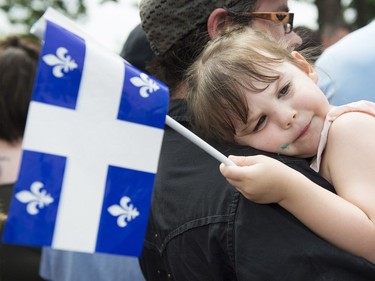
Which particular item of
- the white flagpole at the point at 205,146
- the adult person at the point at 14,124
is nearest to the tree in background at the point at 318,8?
the adult person at the point at 14,124

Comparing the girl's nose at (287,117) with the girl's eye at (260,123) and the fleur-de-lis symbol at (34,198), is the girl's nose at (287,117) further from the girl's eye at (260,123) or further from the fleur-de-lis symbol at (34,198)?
the fleur-de-lis symbol at (34,198)

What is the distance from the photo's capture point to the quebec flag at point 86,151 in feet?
5.56

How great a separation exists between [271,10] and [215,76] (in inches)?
21.4

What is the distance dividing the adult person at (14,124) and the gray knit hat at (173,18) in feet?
4.24

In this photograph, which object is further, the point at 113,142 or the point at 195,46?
the point at 195,46

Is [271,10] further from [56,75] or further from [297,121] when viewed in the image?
[56,75]

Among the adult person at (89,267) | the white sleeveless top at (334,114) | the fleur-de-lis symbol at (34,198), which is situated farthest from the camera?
the adult person at (89,267)

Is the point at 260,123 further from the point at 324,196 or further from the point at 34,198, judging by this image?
the point at 34,198

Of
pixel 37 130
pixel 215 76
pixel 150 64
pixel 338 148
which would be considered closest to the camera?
pixel 37 130

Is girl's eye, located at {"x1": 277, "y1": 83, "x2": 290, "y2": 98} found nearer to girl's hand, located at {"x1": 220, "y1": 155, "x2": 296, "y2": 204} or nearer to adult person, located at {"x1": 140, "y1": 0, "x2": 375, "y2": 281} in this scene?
adult person, located at {"x1": 140, "y1": 0, "x2": 375, "y2": 281}

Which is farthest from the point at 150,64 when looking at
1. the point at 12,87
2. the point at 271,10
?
the point at 12,87

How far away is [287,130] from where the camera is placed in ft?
6.77

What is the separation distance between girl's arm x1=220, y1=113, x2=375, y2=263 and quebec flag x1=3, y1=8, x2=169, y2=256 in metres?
0.23

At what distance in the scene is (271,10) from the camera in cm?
254
